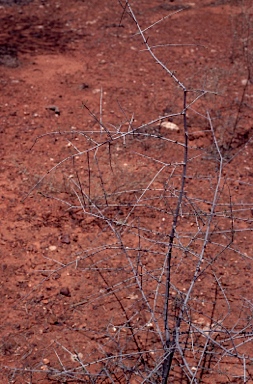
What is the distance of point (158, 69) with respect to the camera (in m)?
4.75

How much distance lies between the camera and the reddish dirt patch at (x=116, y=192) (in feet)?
7.99

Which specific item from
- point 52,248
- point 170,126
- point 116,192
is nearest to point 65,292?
point 52,248

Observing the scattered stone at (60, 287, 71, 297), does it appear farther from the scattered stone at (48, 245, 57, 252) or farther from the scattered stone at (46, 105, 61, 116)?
the scattered stone at (46, 105, 61, 116)

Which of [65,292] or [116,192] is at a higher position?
[116,192]

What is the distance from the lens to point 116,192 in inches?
104

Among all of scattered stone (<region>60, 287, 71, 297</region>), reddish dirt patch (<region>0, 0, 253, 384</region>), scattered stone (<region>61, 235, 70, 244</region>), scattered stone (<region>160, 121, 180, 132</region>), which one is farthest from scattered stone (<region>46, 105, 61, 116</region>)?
scattered stone (<region>60, 287, 71, 297</region>)

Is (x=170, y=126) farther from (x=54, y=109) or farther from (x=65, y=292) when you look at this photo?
(x=65, y=292)

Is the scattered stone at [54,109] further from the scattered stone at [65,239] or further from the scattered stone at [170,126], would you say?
the scattered stone at [65,239]

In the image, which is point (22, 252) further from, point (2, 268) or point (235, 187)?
point (235, 187)

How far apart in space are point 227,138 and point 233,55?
1378mm

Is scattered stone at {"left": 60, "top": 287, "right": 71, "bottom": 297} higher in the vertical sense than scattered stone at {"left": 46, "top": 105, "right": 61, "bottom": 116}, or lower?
lower

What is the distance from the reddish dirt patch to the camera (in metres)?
2.44

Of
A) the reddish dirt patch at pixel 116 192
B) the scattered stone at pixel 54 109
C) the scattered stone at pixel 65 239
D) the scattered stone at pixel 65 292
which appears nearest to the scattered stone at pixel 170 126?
the reddish dirt patch at pixel 116 192

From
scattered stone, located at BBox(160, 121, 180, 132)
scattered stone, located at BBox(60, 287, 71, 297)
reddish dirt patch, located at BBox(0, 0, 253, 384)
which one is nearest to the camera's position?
reddish dirt patch, located at BBox(0, 0, 253, 384)
